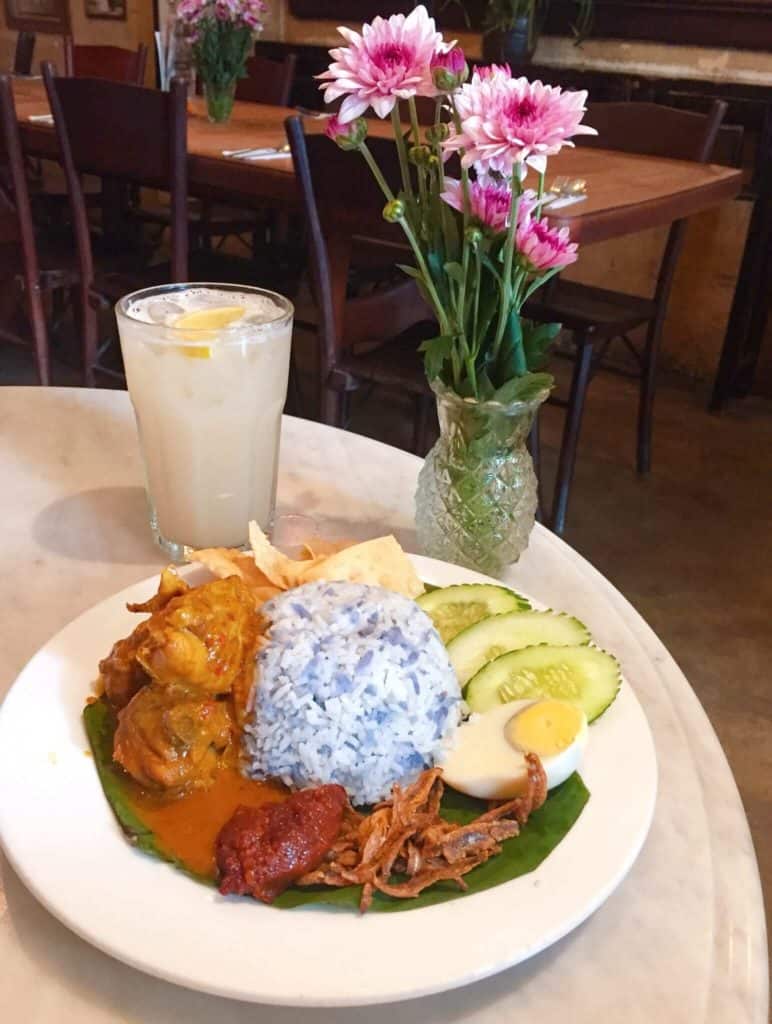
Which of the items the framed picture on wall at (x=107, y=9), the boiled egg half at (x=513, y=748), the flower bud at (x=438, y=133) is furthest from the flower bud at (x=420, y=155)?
the framed picture on wall at (x=107, y=9)

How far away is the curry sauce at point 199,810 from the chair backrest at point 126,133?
184 centimetres

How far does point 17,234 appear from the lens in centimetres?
274

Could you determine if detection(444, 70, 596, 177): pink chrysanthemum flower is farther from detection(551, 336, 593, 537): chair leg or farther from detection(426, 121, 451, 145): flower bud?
detection(551, 336, 593, 537): chair leg

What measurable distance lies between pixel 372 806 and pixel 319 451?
0.61 meters

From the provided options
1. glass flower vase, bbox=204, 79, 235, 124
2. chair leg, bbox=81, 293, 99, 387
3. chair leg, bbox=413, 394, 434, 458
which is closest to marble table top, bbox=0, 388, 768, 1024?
A: chair leg, bbox=413, 394, 434, 458

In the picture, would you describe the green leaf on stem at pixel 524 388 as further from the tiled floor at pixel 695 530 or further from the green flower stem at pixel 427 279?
the tiled floor at pixel 695 530

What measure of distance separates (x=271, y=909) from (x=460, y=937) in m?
0.10

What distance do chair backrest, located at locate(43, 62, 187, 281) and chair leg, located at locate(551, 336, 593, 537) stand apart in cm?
107

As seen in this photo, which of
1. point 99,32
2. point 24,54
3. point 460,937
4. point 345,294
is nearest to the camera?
point 460,937

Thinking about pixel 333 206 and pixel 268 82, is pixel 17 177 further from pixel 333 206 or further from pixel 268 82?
pixel 268 82

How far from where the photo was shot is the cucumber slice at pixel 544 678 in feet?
2.11

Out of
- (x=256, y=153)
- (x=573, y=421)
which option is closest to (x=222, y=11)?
(x=256, y=153)

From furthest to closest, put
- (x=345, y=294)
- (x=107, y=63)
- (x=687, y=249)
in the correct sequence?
(x=107, y=63), (x=687, y=249), (x=345, y=294)

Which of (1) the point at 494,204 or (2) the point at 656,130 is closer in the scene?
(1) the point at 494,204
